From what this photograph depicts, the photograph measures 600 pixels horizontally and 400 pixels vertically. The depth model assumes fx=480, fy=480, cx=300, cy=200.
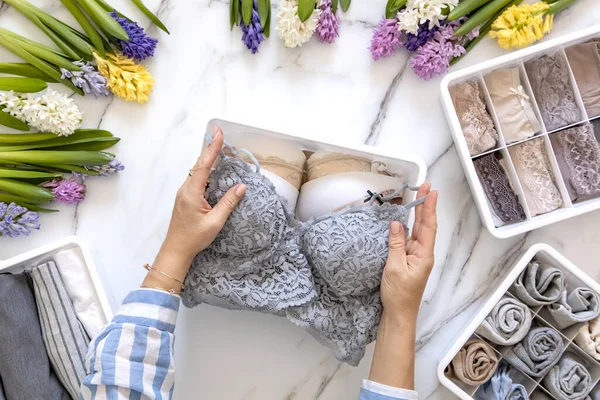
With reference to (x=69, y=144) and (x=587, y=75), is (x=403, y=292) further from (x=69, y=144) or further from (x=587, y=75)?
(x=69, y=144)

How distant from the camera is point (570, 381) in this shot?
1.07m

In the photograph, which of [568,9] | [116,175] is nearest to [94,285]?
[116,175]

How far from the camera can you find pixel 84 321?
1.06 meters

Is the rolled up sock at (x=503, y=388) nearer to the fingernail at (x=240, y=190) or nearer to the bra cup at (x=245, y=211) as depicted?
the bra cup at (x=245, y=211)

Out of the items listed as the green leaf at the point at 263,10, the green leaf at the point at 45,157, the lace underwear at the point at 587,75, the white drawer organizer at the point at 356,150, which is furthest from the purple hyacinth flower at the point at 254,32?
the lace underwear at the point at 587,75

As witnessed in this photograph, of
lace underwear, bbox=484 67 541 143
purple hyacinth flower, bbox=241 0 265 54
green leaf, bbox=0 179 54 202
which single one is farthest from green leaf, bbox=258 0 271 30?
green leaf, bbox=0 179 54 202

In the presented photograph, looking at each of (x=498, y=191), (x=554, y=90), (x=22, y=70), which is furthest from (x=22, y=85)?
(x=554, y=90)

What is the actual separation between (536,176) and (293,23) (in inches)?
26.7

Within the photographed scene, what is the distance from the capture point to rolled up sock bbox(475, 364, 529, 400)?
1.07 meters

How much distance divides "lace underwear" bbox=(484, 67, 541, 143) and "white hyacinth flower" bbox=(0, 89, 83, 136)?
100 cm

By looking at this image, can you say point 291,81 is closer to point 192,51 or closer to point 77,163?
point 192,51

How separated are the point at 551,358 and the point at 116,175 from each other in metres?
1.10

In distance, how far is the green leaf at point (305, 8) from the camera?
109 centimetres

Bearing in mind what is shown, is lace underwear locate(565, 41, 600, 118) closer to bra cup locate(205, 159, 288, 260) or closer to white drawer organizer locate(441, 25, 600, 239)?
white drawer organizer locate(441, 25, 600, 239)
